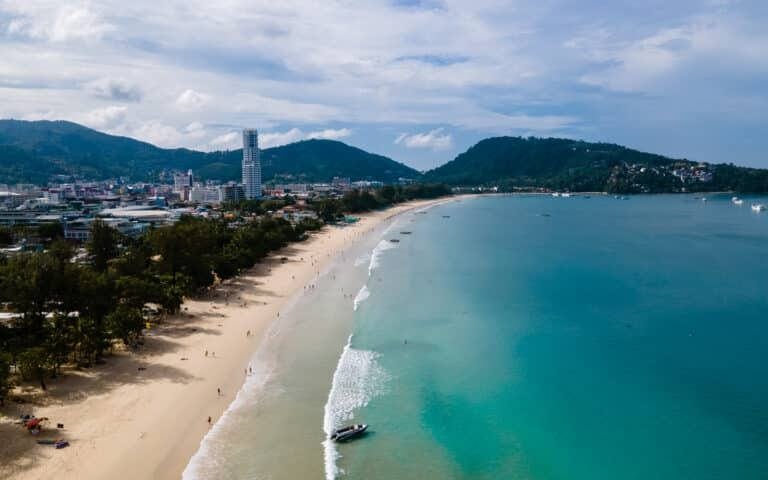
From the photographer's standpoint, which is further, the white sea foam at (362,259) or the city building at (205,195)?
the city building at (205,195)

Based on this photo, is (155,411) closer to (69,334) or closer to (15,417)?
(15,417)

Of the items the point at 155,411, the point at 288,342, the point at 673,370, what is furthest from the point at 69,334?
the point at 673,370

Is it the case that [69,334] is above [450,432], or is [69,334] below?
above

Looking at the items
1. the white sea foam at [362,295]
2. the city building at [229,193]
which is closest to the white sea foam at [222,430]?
the white sea foam at [362,295]

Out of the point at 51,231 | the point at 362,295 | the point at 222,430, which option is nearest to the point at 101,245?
the point at 362,295

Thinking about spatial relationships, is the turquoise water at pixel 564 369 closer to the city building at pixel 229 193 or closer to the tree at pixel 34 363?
the tree at pixel 34 363

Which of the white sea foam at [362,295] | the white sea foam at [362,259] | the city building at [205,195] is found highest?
the city building at [205,195]
